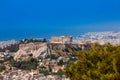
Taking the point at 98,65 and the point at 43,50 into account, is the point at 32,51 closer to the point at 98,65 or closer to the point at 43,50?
the point at 43,50

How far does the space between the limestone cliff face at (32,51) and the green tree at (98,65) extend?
55416mm

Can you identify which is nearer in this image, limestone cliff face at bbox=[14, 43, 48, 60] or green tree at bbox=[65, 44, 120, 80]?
green tree at bbox=[65, 44, 120, 80]

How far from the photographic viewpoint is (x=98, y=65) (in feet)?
89.3

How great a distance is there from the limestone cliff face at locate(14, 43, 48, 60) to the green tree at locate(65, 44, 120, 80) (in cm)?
5542

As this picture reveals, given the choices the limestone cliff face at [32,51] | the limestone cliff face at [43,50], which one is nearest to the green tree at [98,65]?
the limestone cliff face at [43,50]

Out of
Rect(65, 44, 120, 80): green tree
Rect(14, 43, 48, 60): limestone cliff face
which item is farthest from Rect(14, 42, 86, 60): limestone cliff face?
Rect(65, 44, 120, 80): green tree

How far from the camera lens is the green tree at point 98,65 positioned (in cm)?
2625

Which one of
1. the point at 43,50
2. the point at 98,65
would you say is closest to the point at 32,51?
the point at 43,50

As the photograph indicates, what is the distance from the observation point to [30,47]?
298 ft

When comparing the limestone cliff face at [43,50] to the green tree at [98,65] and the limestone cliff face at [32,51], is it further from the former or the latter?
the green tree at [98,65]

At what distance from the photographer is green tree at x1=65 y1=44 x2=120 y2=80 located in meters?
26.2

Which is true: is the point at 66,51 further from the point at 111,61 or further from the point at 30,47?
the point at 111,61

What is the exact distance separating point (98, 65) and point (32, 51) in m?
62.4

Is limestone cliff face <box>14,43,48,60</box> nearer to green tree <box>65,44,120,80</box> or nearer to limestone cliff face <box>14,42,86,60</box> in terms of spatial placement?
limestone cliff face <box>14,42,86,60</box>
